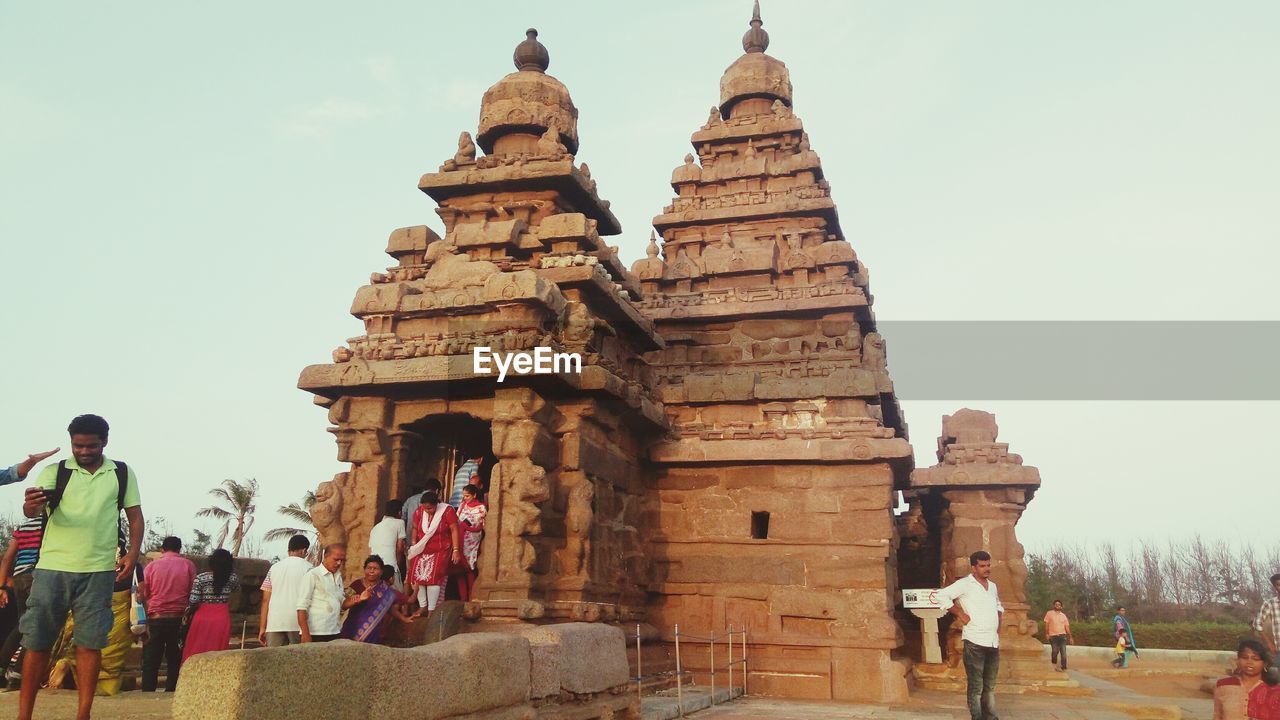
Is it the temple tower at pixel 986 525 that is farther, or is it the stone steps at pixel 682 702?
the temple tower at pixel 986 525

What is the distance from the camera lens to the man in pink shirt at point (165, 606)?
7.97 metres

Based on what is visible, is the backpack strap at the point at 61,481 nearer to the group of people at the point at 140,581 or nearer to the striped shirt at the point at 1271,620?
the group of people at the point at 140,581

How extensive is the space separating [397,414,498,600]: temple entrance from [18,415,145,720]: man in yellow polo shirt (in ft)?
12.8

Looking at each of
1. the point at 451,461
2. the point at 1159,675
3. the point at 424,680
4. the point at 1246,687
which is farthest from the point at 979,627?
the point at 1159,675

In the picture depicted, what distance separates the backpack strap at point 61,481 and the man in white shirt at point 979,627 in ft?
20.4

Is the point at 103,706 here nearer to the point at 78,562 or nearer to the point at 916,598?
the point at 78,562

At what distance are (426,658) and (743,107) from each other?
44.6 feet

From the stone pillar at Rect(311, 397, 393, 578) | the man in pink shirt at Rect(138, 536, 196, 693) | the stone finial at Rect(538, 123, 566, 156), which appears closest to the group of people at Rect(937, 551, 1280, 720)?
the stone pillar at Rect(311, 397, 393, 578)

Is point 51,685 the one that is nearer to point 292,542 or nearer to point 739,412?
point 292,542

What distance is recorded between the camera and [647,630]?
10367 mm

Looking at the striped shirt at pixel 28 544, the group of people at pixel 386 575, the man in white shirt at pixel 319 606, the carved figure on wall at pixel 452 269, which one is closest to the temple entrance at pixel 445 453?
the group of people at pixel 386 575

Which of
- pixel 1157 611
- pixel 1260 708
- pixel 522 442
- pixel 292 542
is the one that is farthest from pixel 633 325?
pixel 1157 611

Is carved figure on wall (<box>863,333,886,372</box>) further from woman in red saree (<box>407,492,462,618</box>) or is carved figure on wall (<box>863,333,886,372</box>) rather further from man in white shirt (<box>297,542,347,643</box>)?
man in white shirt (<box>297,542,347,643</box>)

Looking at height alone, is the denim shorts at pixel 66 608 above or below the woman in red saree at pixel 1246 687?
above
